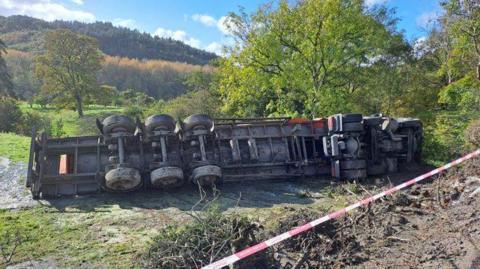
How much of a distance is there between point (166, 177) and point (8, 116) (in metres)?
24.2

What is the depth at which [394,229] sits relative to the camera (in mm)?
5379

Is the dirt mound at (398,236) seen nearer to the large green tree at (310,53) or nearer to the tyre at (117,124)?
the tyre at (117,124)

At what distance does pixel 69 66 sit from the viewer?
40.2 m

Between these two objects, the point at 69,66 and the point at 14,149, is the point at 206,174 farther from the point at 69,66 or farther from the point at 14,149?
the point at 69,66

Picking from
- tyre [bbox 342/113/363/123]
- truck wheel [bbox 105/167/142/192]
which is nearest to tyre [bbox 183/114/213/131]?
truck wheel [bbox 105/167/142/192]

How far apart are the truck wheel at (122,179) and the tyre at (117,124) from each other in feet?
3.55

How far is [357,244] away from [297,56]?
1296 cm

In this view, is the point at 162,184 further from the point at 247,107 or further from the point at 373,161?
the point at 247,107

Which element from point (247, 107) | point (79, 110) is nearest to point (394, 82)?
point (247, 107)

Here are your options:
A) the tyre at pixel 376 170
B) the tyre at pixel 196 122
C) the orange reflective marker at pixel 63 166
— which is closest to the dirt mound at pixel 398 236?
the tyre at pixel 376 170

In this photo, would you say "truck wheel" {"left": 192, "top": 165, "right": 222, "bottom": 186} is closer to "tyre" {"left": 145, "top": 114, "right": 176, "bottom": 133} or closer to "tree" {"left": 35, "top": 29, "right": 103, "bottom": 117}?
"tyre" {"left": 145, "top": 114, "right": 176, "bottom": 133}

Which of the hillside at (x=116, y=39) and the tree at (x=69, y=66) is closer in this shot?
the tree at (x=69, y=66)

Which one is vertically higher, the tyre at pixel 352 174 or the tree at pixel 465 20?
the tree at pixel 465 20

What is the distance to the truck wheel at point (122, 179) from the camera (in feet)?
25.8
